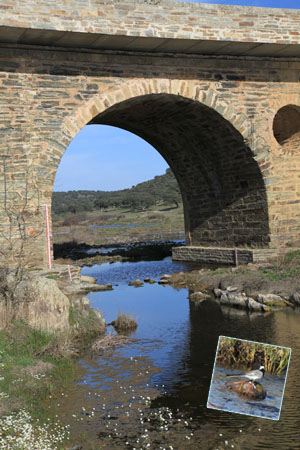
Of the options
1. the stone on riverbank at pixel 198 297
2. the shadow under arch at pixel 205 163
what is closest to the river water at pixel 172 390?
the stone on riverbank at pixel 198 297

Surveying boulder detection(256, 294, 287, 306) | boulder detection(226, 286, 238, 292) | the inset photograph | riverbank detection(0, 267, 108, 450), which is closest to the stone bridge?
riverbank detection(0, 267, 108, 450)

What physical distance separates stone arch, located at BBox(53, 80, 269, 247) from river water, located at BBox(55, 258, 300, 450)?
5.49 m

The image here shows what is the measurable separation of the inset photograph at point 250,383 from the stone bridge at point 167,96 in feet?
23.8

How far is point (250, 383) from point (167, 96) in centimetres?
1117

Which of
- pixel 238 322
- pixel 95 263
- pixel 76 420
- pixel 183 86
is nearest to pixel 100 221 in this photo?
pixel 95 263

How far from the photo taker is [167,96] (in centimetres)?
1409

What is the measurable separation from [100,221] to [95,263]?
116 ft

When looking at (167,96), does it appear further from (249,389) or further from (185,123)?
(249,389)

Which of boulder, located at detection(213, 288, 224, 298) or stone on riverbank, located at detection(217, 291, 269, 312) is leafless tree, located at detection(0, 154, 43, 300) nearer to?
boulder, located at detection(213, 288, 224, 298)

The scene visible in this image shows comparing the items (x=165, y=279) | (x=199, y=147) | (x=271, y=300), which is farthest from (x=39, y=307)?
(x=199, y=147)

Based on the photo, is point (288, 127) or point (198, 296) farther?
point (288, 127)

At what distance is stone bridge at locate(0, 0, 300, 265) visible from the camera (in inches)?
480

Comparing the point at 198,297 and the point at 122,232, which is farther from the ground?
the point at 122,232

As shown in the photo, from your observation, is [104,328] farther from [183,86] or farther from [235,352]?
[183,86]
